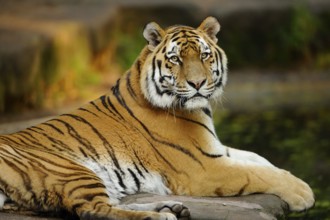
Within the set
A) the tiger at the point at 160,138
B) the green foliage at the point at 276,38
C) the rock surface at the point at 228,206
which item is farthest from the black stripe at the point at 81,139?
the green foliage at the point at 276,38

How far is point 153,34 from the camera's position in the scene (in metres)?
5.80

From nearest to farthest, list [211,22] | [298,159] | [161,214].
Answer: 1. [161,214]
2. [211,22]
3. [298,159]

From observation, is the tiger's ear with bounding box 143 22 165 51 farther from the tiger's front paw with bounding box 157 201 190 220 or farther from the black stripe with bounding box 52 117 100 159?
→ the tiger's front paw with bounding box 157 201 190 220

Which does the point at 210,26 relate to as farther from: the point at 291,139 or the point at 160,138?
the point at 291,139

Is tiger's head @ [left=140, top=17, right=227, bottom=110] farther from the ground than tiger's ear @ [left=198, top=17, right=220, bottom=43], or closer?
closer

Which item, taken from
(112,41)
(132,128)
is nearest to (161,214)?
(132,128)

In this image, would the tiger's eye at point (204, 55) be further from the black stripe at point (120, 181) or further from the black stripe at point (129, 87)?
the black stripe at point (120, 181)

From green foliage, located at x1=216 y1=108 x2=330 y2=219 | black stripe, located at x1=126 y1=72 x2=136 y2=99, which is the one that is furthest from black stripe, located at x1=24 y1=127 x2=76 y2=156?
green foliage, located at x1=216 y1=108 x2=330 y2=219

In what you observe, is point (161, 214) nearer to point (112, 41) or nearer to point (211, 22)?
point (211, 22)

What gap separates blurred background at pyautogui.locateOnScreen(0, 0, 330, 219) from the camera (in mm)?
8609

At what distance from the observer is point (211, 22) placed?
5.91m

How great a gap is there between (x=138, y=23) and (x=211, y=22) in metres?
6.94

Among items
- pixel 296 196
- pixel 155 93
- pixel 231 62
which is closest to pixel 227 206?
pixel 296 196

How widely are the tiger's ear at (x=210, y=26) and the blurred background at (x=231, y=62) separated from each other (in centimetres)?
145
